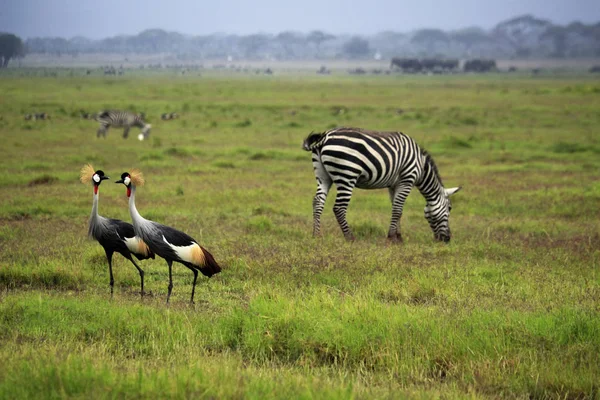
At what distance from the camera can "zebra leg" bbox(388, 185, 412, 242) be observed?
11.6 metres

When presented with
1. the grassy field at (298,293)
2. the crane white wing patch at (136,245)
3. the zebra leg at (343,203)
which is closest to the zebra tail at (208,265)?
the grassy field at (298,293)

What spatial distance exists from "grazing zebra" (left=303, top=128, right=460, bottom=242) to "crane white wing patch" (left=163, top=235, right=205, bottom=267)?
425cm

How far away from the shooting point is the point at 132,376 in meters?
4.85

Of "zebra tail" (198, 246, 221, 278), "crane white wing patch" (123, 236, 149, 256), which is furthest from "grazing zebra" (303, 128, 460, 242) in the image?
"crane white wing patch" (123, 236, 149, 256)

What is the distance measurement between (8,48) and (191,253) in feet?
53.3

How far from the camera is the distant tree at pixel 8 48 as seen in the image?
68.8 ft

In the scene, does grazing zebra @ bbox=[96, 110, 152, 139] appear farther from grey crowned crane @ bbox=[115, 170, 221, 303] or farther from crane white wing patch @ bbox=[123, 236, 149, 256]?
grey crowned crane @ bbox=[115, 170, 221, 303]

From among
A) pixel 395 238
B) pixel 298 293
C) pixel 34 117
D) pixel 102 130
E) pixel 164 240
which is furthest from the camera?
pixel 34 117

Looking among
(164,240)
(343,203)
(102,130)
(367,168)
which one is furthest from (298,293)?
(102,130)

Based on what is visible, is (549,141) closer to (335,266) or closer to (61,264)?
(335,266)

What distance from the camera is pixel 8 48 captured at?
2127 centimetres

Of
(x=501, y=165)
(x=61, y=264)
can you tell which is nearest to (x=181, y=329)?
(x=61, y=264)

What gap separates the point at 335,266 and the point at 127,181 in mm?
2836

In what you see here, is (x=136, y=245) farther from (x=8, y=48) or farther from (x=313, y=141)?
(x=8, y=48)
